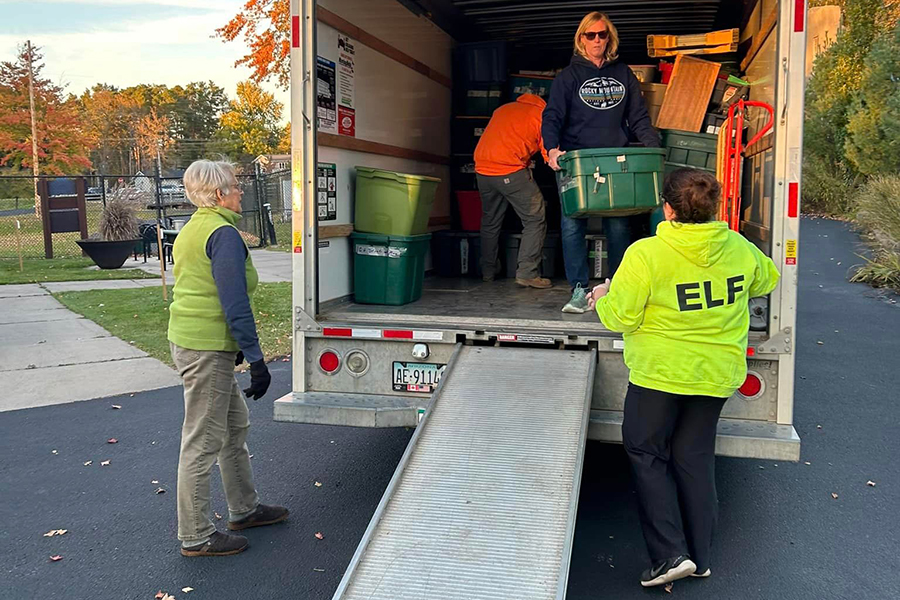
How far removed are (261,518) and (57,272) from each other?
12269mm

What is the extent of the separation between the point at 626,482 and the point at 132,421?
369cm

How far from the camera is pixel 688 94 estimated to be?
6164 millimetres

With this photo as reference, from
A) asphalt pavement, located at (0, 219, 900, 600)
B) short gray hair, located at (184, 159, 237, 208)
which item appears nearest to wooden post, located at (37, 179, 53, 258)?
asphalt pavement, located at (0, 219, 900, 600)

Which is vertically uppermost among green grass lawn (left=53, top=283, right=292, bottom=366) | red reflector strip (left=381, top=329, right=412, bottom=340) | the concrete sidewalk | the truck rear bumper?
red reflector strip (left=381, top=329, right=412, bottom=340)

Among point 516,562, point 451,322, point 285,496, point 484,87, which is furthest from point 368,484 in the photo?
point 484,87

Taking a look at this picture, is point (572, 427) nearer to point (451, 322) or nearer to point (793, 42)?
point (451, 322)

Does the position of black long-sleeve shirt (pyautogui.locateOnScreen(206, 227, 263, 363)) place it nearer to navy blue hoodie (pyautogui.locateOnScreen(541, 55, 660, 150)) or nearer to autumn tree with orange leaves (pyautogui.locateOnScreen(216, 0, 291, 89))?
navy blue hoodie (pyautogui.locateOnScreen(541, 55, 660, 150))

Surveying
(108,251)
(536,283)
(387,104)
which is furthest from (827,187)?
(387,104)

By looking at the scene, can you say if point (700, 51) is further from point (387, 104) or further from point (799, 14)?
point (799, 14)

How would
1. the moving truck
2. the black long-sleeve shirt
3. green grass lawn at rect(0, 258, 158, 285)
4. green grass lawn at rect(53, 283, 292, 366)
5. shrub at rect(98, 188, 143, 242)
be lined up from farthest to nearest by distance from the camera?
1. shrub at rect(98, 188, 143, 242)
2. green grass lawn at rect(0, 258, 158, 285)
3. green grass lawn at rect(53, 283, 292, 366)
4. the black long-sleeve shirt
5. the moving truck

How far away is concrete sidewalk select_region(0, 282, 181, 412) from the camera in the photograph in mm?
6867

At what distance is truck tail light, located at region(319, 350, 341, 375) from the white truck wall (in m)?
0.43

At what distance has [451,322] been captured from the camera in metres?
4.33

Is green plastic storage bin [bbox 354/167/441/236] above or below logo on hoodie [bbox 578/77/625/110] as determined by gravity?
below
